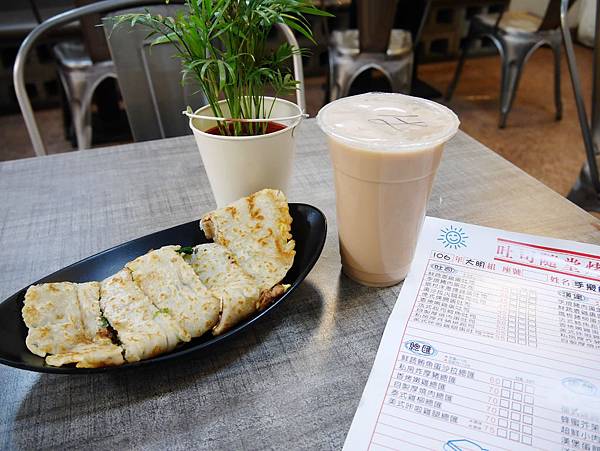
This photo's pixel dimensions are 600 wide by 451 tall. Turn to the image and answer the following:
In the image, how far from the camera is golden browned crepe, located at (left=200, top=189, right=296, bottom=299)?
54cm

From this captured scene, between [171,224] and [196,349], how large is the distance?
32 cm

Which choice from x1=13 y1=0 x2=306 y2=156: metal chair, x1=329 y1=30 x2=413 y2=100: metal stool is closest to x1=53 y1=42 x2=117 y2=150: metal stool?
x1=13 y1=0 x2=306 y2=156: metal chair

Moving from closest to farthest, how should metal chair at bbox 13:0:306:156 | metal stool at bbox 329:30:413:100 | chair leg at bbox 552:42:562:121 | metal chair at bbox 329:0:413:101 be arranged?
metal chair at bbox 13:0:306:156
metal chair at bbox 329:0:413:101
metal stool at bbox 329:30:413:100
chair leg at bbox 552:42:562:121

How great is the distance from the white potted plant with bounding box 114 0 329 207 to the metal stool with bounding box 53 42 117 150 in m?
1.55

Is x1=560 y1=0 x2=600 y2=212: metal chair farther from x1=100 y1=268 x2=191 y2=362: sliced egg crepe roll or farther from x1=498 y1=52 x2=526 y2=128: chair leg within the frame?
x1=498 y1=52 x2=526 y2=128: chair leg

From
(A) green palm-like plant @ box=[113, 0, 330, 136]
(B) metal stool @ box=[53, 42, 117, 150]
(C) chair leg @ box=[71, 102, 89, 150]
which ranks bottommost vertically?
(C) chair leg @ box=[71, 102, 89, 150]

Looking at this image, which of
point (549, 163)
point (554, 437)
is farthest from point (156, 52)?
point (549, 163)

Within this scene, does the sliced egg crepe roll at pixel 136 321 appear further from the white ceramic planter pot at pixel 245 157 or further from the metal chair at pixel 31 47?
the metal chair at pixel 31 47

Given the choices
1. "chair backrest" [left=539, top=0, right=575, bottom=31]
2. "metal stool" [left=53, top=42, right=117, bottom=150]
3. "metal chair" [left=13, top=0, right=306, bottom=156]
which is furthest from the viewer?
"chair backrest" [left=539, top=0, right=575, bottom=31]

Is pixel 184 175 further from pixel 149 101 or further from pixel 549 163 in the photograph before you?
pixel 549 163

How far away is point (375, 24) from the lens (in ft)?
6.81

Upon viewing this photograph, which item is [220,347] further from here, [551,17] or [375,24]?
[551,17]

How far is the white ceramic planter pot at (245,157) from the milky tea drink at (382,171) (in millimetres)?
98

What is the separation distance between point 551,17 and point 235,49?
2406 millimetres
